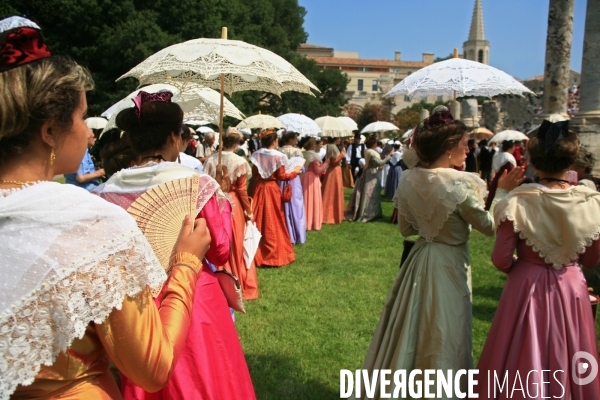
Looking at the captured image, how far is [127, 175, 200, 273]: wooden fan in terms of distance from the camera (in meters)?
2.15

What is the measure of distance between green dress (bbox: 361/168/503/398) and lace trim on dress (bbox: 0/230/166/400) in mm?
2171

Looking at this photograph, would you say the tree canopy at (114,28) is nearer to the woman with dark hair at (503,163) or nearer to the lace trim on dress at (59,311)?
the woman with dark hair at (503,163)

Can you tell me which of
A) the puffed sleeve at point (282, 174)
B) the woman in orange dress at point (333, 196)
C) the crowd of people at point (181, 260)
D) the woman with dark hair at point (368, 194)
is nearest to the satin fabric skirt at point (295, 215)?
the puffed sleeve at point (282, 174)

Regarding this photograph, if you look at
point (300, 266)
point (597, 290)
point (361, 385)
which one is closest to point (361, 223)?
point (300, 266)

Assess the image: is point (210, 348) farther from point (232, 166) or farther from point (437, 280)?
point (232, 166)

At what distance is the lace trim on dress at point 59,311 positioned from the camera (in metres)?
1.10

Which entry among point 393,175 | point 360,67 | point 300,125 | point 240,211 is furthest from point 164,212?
point 360,67

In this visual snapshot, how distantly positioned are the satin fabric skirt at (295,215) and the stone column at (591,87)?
186 inches

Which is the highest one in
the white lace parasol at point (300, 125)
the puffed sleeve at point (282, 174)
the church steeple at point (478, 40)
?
the church steeple at point (478, 40)

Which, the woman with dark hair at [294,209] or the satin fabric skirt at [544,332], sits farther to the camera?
the woman with dark hair at [294,209]

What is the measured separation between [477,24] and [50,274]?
101 m

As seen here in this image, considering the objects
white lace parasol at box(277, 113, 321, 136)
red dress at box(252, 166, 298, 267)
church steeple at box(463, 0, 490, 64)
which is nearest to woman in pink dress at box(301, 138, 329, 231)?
white lace parasol at box(277, 113, 321, 136)

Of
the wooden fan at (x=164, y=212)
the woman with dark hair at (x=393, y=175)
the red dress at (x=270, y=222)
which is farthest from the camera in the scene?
the woman with dark hair at (x=393, y=175)

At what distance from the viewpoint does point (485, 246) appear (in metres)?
8.88
